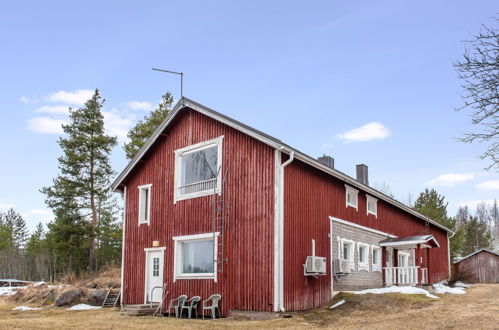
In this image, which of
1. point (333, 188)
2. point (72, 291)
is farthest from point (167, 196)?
point (72, 291)

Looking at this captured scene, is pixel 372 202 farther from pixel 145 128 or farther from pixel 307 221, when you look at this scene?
pixel 145 128

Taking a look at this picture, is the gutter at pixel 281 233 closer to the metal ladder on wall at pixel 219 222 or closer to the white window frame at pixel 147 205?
the metal ladder on wall at pixel 219 222

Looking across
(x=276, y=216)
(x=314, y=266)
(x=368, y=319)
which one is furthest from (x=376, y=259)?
(x=276, y=216)

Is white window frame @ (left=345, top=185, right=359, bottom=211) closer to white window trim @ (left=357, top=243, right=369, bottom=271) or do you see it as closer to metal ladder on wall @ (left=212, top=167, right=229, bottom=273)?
white window trim @ (left=357, top=243, right=369, bottom=271)

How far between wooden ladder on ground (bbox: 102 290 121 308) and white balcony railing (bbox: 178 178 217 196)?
6.77 metres

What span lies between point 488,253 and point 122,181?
27.0 meters

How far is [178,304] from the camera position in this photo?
709 inches

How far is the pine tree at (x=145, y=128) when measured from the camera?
44.6 meters

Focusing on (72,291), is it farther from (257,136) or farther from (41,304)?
(257,136)

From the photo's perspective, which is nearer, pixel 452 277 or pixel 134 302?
pixel 134 302

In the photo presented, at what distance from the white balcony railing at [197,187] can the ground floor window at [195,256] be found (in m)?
1.65

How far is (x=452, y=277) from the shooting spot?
34562mm

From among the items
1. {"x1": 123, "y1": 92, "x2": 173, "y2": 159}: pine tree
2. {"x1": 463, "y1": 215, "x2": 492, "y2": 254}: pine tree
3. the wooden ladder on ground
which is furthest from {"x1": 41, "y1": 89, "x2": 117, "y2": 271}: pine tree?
{"x1": 463, "y1": 215, "x2": 492, "y2": 254}: pine tree

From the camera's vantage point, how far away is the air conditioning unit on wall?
55.4 ft
